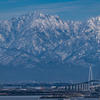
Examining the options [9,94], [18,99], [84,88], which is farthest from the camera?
[84,88]

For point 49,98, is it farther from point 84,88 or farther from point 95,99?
point 84,88

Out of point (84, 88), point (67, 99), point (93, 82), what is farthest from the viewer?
point (93, 82)

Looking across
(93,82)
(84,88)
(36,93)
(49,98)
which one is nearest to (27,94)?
(36,93)

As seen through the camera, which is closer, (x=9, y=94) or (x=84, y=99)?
(x=84, y=99)

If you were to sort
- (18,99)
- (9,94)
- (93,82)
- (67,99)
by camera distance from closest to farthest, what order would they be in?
(67,99) < (18,99) < (9,94) < (93,82)

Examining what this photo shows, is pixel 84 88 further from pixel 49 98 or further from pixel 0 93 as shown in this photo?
pixel 49 98

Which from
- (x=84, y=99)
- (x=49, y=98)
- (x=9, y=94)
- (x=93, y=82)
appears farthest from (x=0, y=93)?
(x=93, y=82)

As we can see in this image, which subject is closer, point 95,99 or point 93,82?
point 95,99

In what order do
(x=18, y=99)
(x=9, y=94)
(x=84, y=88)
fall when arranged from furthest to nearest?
(x=84, y=88), (x=9, y=94), (x=18, y=99)
